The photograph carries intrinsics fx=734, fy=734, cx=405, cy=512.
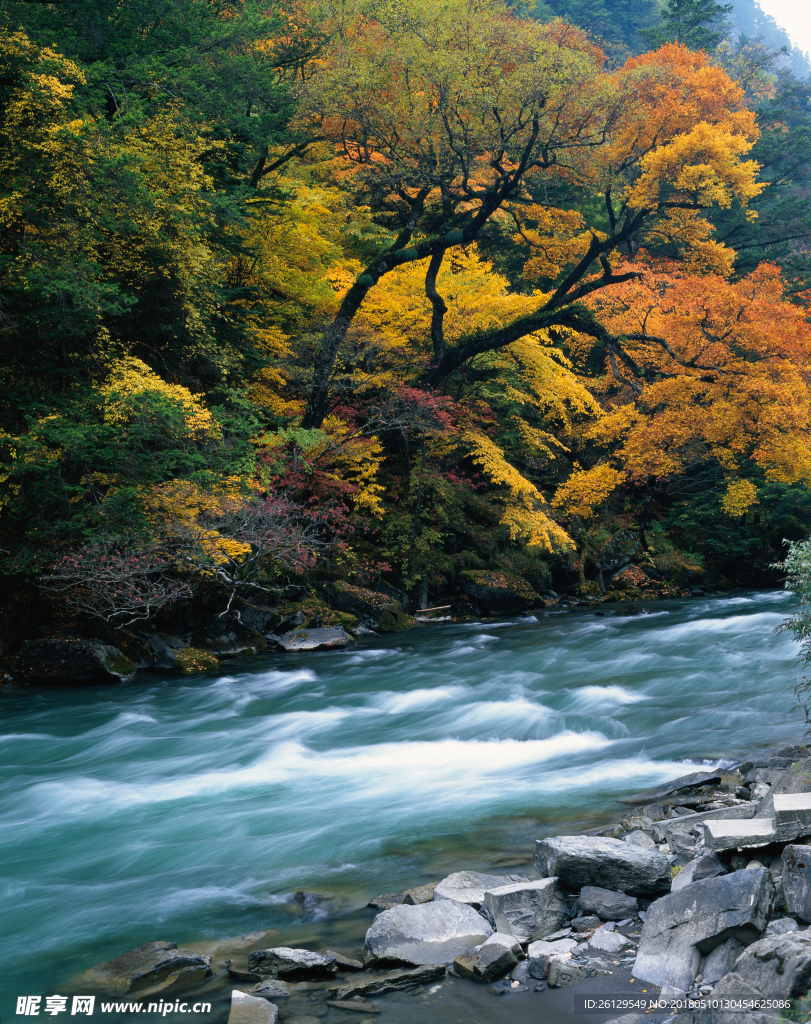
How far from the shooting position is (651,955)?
11.9 feet

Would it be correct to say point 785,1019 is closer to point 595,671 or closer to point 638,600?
point 595,671

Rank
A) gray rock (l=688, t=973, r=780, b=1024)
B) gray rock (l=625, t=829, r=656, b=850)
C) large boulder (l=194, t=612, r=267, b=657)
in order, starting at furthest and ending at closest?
large boulder (l=194, t=612, r=267, b=657), gray rock (l=625, t=829, r=656, b=850), gray rock (l=688, t=973, r=780, b=1024)

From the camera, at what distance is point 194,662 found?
12.9 m

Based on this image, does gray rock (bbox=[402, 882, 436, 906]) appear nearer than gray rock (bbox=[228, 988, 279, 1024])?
No

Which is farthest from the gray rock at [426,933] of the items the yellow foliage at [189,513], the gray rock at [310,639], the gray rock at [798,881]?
the gray rock at [310,639]

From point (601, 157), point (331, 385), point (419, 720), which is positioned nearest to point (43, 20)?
point (331, 385)

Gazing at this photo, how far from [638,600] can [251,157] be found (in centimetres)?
1482

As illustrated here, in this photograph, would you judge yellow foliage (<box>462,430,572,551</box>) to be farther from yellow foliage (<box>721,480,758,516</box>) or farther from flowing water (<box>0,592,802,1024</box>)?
yellow foliage (<box>721,480,758,516</box>)

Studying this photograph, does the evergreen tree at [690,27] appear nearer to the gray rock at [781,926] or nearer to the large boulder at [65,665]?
the large boulder at [65,665]

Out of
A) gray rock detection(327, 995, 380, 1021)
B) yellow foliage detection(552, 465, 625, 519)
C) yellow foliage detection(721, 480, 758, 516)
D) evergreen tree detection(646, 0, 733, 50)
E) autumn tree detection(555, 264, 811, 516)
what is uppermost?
evergreen tree detection(646, 0, 733, 50)

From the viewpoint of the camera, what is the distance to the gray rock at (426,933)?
13.2 ft

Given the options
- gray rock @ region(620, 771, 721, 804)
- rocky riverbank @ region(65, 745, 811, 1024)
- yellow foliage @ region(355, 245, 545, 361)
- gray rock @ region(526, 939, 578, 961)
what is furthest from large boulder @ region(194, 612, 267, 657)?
gray rock @ region(526, 939, 578, 961)

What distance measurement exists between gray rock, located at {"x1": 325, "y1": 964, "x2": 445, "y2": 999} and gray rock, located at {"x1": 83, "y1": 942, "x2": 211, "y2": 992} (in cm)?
80

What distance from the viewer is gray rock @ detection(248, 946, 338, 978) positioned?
3994 millimetres
